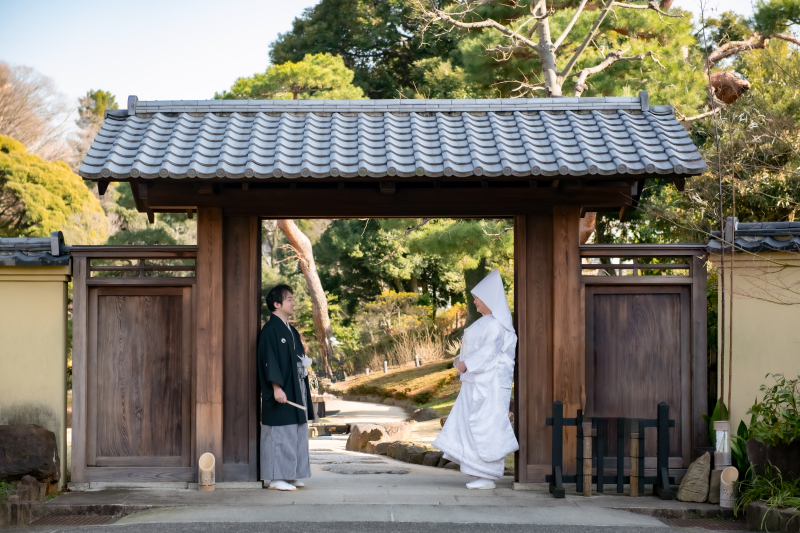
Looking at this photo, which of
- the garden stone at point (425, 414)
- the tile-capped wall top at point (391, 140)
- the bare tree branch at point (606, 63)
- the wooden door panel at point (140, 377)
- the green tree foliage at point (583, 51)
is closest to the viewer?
the tile-capped wall top at point (391, 140)

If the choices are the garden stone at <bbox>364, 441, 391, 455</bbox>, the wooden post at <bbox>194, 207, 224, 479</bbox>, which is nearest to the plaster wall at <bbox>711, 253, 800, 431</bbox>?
the wooden post at <bbox>194, 207, 224, 479</bbox>

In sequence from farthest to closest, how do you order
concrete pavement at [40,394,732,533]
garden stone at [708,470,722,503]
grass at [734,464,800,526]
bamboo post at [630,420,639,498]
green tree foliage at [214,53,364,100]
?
1. green tree foliage at [214,53,364,100]
2. bamboo post at [630,420,639,498]
3. garden stone at [708,470,722,503]
4. concrete pavement at [40,394,732,533]
5. grass at [734,464,800,526]

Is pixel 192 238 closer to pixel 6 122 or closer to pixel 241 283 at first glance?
pixel 6 122

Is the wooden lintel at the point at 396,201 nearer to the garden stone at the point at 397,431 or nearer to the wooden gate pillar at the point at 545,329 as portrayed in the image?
the wooden gate pillar at the point at 545,329

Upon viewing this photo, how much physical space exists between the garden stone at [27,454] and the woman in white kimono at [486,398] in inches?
121

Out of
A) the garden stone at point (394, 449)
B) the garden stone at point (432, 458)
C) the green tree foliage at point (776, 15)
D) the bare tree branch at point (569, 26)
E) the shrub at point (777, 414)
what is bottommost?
the garden stone at point (394, 449)

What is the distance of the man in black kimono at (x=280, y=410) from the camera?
5.73m

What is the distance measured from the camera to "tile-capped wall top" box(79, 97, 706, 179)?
16.9 ft

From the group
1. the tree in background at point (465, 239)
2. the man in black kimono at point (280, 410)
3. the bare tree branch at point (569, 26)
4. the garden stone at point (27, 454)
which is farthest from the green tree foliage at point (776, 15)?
the garden stone at point (27, 454)

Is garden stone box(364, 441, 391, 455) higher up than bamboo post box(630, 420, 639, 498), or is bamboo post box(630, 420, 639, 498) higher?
bamboo post box(630, 420, 639, 498)

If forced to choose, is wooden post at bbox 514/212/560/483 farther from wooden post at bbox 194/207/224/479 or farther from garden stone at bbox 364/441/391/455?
garden stone at bbox 364/441/391/455

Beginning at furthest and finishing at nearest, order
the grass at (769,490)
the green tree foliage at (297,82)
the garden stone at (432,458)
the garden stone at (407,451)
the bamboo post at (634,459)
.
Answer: the green tree foliage at (297,82) < the garden stone at (407,451) < the garden stone at (432,458) < the bamboo post at (634,459) < the grass at (769,490)

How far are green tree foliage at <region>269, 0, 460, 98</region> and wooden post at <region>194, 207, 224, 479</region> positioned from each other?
→ 17888 millimetres

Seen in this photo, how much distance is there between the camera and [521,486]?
581 centimetres
